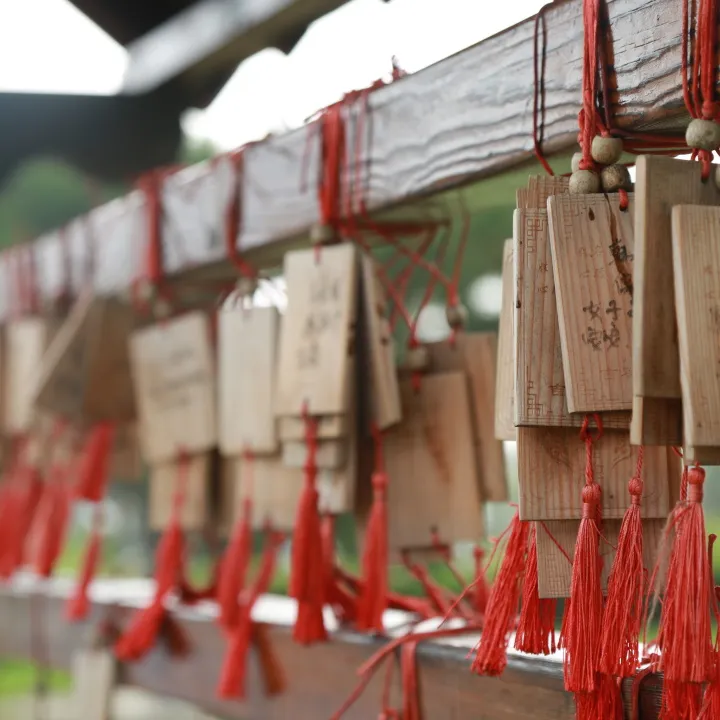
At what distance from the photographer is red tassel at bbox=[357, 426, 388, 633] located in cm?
93

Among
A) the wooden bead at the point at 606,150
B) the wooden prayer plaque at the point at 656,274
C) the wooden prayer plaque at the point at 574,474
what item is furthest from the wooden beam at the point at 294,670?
the wooden bead at the point at 606,150

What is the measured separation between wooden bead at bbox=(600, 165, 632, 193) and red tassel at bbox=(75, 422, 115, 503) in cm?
96

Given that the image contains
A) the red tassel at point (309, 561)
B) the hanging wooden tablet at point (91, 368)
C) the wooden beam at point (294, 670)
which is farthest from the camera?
the hanging wooden tablet at point (91, 368)

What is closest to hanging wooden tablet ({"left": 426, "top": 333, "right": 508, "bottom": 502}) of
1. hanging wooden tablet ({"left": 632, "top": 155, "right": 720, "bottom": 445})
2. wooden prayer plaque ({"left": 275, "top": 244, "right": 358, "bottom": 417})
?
wooden prayer plaque ({"left": 275, "top": 244, "right": 358, "bottom": 417})

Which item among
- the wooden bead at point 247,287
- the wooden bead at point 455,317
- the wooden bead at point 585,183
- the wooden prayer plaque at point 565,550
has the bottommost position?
the wooden prayer plaque at point 565,550

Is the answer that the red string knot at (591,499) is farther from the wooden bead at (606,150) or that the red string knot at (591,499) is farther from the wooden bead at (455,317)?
the wooden bead at (455,317)

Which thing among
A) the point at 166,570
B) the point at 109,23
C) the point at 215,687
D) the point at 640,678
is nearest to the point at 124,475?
the point at 166,570

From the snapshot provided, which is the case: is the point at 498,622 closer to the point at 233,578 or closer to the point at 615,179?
the point at 615,179

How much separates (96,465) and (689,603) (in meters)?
1.03

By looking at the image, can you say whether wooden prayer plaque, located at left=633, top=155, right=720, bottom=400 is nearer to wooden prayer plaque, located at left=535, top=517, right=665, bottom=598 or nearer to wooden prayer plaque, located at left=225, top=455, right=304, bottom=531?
wooden prayer plaque, located at left=535, top=517, right=665, bottom=598

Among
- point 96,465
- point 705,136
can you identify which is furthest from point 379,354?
point 96,465

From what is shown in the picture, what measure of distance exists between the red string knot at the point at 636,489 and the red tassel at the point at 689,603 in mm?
39

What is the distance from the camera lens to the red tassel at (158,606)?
125cm

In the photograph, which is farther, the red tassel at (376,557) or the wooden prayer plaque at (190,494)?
the wooden prayer plaque at (190,494)
